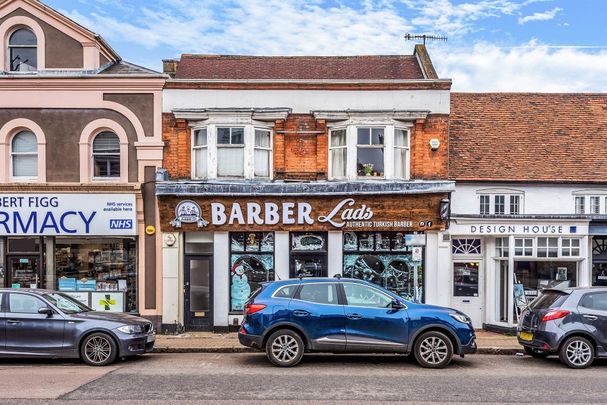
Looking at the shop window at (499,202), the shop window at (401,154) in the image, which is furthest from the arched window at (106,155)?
the shop window at (499,202)

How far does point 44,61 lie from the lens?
55.3 feet

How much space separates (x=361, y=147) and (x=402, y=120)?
130 cm

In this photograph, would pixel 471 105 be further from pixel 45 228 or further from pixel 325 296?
pixel 45 228

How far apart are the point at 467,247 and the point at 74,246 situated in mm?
10537

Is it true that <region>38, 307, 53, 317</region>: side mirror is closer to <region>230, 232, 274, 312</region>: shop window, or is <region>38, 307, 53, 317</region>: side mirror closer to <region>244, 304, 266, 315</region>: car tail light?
<region>244, 304, 266, 315</region>: car tail light

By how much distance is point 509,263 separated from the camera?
1661 centimetres

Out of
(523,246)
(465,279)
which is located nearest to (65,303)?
(465,279)

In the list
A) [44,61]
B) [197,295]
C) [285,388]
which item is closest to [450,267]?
[197,295]

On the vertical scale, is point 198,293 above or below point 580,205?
below

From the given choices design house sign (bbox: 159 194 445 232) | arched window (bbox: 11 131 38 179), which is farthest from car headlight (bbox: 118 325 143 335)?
arched window (bbox: 11 131 38 179)

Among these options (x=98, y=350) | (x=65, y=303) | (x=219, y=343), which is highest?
(x=65, y=303)

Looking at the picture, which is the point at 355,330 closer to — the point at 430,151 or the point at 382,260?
the point at 382,260

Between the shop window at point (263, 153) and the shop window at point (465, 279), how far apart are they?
5787mm

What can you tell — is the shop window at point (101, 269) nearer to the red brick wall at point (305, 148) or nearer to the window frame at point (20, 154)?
the window frame at point (20, 154)
